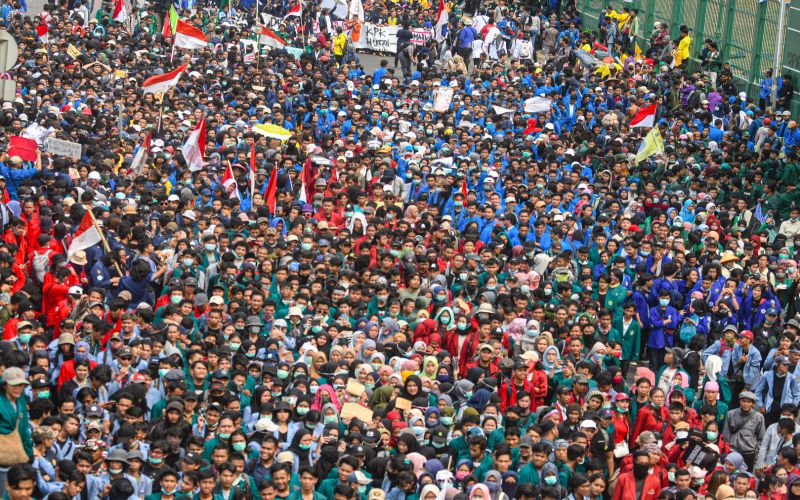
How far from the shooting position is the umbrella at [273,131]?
85.9 ft

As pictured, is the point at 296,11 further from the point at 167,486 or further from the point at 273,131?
the point at 167,486

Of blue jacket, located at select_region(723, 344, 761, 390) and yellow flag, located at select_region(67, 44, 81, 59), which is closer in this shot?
blue jacket, located at select_region(723, 344, 761, 390)

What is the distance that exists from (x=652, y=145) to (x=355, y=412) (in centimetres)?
1152

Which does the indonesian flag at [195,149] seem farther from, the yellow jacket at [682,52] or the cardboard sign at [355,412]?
the yellow jacket at [682,52]

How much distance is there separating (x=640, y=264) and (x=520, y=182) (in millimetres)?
4093

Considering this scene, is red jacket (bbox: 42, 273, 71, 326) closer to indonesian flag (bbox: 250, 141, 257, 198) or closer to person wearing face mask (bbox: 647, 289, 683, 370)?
indonesian flag (bbox: 250, 141, 257, 198)

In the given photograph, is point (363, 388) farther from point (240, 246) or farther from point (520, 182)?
point (520, 182)

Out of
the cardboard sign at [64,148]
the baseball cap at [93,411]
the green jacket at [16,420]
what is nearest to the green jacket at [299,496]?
the baseball cap at [93,411]

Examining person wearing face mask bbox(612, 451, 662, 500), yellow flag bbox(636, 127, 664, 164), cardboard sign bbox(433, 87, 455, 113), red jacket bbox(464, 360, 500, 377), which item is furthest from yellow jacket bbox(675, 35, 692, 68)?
person wearing face mask bbox(612, 451, 662, 500)

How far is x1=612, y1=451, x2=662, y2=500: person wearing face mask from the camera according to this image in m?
14.9

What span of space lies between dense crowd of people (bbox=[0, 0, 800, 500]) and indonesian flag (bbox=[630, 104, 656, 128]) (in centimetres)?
6

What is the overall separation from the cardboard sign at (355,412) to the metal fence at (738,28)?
17.4 metres

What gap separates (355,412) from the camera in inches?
602

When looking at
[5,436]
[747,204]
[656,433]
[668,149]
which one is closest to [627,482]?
[656,433]
